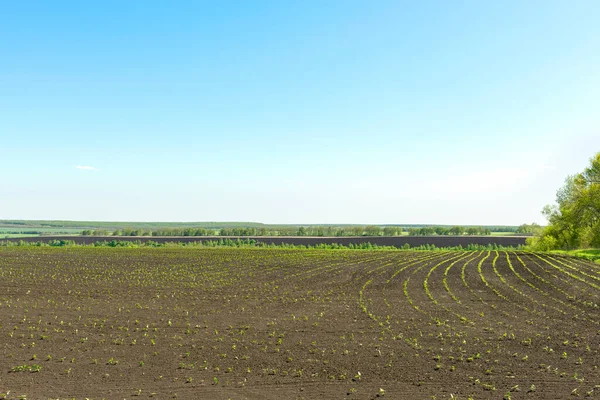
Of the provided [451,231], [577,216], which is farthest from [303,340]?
[451,231]

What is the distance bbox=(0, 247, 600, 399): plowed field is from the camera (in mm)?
12031

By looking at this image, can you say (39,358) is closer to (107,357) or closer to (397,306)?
(107,357)

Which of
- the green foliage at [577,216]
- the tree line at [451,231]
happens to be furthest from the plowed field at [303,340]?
the tree line at [451,231]

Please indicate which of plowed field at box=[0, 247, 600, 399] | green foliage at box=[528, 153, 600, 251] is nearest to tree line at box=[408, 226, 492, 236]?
green foliage at box=[528, 153, 600, 251]

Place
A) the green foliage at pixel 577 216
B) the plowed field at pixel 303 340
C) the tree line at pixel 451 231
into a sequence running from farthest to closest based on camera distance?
the tree line at pixel 451 231 → the green foliage at pixel 577 216 → the plowed field at pixel 303 340

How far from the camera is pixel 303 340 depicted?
1638 cm

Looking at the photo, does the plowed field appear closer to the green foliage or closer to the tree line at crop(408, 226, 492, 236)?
the green foliage

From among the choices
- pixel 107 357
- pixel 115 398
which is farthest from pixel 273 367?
pixel 107 357

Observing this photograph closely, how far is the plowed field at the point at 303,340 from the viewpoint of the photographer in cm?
1203

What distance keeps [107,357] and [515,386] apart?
12557 millimetres

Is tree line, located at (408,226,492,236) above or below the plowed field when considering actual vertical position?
above

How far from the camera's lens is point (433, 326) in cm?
1825

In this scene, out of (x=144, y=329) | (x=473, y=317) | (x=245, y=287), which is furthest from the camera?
(x=245, y=287)

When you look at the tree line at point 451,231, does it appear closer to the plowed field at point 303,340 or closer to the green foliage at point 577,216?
the green foliage at point 577,216
